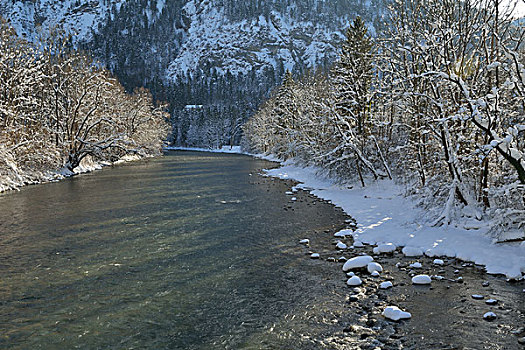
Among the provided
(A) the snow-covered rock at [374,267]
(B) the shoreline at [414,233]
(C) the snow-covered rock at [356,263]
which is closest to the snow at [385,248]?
(B) the shoreline at [414,233]

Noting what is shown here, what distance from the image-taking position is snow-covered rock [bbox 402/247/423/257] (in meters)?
10.2

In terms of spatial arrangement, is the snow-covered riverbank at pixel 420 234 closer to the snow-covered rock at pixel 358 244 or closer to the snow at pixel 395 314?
the snow-covered rock at pixel 358 244

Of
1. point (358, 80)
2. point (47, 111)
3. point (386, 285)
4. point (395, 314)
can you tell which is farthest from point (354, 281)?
point (47, 111)

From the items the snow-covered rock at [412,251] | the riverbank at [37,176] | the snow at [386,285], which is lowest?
the riverbank at [37,176]

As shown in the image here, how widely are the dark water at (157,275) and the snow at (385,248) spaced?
2075 millimetres

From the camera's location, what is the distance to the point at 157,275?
8.81 metres

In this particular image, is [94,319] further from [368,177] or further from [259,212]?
[368,177]

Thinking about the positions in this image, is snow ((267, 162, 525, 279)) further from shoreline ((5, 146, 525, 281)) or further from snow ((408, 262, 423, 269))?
snow ((408, 262, 423, 269))

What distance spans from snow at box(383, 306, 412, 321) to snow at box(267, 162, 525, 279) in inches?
132

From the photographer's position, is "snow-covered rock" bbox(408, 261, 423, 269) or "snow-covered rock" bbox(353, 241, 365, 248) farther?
Result: "snow-covered rock" bbox(353, 241, 365, 248)

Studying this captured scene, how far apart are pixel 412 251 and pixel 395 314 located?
4.08m

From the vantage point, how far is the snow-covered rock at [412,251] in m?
10.2

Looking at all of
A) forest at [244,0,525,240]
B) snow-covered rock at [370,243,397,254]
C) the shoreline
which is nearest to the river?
snow-covered rock at [370,243,397,254]

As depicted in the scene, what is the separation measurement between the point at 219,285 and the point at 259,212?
823 cm
